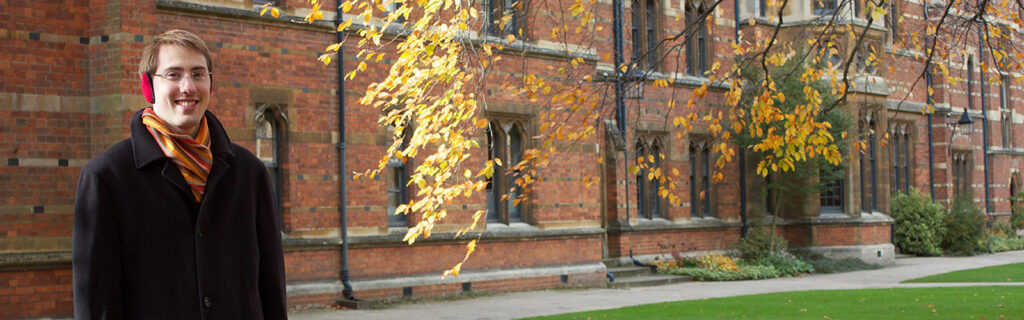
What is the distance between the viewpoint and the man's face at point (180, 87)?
11.0 ft

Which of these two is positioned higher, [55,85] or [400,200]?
[55,85]

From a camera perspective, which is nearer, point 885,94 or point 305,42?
point 305,42

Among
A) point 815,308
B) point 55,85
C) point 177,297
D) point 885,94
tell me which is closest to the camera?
point 177,297

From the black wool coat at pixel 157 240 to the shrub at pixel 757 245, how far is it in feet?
72.6

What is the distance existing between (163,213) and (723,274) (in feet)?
65.6

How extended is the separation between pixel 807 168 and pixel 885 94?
4.53m

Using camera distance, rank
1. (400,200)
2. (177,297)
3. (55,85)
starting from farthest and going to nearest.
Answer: (400,200)
(55,85)
(177,297)

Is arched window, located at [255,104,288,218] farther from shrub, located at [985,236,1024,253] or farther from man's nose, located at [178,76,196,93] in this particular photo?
shrub, located at [985,236,1024,253]

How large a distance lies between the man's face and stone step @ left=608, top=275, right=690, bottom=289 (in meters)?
17.3

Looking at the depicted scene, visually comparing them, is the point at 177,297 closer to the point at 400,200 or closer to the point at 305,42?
the point at 305,42

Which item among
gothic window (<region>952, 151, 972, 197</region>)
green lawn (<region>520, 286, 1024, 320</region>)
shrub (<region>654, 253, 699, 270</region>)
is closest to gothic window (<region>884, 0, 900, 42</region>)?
green lawn (<region>520, 286, 1024, 320</region>)

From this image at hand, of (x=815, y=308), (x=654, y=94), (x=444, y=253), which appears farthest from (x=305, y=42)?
(x=654, y=94)

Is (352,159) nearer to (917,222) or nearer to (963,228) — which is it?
(917,222)

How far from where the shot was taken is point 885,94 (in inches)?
1088
